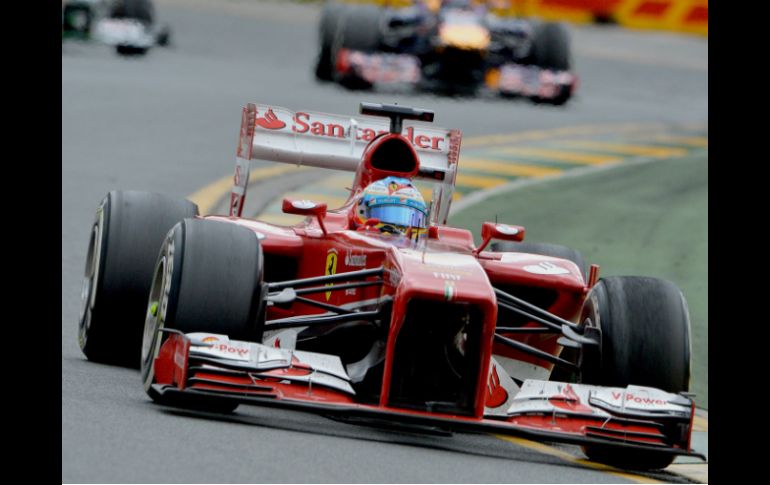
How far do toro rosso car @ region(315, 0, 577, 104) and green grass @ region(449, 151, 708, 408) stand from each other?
4.91 metres

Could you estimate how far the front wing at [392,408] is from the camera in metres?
8.14

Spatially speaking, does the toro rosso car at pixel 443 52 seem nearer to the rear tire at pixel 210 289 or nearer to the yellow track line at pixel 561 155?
the yellow track line at pixel 561 155

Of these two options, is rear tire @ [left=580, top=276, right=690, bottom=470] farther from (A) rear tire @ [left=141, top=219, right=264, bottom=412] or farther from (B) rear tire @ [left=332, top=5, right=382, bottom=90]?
(B) rear tire @ [left=332, top=5, right=382, bottom=90]

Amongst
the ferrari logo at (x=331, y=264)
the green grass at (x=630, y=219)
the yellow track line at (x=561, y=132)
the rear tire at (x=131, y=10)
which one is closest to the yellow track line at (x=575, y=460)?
the ferrari logo at (x=331, y=264)

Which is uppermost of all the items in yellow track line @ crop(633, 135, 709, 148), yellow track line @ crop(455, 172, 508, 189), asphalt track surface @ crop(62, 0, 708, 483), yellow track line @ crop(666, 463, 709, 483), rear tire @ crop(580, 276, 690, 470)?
rear tire @ crop(580, 276, 690, 470)

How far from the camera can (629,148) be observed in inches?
918

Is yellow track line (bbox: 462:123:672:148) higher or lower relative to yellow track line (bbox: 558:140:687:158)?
higher

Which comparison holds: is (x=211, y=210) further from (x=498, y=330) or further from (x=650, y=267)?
(x=498, y=330)

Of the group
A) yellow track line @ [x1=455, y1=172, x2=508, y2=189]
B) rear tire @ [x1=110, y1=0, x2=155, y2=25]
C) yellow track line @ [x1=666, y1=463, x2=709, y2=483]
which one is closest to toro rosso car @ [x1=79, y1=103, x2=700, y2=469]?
yellow track line @ [x1=666, y1=463, x2=709, y2=483]

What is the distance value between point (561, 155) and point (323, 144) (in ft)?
34.9

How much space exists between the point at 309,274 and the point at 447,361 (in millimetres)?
1625

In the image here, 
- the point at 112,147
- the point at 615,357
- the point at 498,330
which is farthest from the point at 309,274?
the point at 112,147

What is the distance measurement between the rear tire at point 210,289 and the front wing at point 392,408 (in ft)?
0.42

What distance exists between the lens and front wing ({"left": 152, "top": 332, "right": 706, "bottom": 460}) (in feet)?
26.7
